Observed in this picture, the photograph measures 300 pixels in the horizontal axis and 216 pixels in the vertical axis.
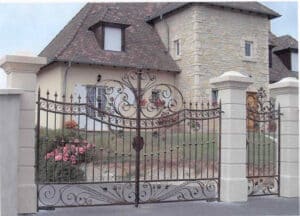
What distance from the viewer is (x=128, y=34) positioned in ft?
78.0

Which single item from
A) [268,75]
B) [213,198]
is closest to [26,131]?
[213,198]

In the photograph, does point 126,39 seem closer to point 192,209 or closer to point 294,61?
point 294,61

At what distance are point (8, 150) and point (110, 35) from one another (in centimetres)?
1565

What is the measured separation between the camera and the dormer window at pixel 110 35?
2247cm

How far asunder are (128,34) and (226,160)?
15.0 meters

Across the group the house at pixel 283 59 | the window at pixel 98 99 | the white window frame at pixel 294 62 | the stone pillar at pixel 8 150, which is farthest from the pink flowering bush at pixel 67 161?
the white window frame at pixel 294 62

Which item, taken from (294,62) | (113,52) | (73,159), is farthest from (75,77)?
(294,62)

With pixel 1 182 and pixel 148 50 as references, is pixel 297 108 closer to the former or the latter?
pixel 1 182

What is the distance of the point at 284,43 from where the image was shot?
2925 centimetres

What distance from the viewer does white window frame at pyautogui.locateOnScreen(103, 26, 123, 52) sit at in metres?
22.6

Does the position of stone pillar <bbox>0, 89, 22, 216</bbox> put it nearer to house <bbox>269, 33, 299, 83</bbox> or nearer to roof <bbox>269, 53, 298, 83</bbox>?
roof <bbox>269, 53, 298, 83</bbox>

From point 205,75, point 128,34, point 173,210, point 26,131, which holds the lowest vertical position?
point 173,210

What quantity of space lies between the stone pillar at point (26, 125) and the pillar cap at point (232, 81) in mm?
3309

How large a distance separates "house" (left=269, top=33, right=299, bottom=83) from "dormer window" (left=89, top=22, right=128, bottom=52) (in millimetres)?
8297
